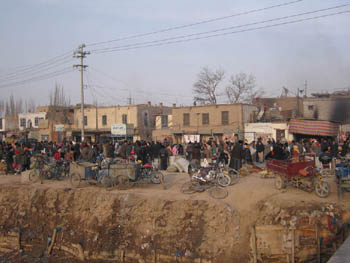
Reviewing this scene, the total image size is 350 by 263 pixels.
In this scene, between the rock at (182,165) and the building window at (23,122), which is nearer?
the rock at (182,165)

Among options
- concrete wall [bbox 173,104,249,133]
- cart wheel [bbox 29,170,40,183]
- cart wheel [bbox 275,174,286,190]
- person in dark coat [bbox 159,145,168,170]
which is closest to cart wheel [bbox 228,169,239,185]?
cart wheel [bbox 275,174,286,190]

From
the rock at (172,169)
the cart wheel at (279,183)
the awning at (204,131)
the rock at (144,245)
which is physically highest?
the awning at (204,131)

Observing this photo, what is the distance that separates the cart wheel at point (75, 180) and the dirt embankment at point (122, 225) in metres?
0.49

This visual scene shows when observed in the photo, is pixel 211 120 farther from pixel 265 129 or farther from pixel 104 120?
pixel 104 120

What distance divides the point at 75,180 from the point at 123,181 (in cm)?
216

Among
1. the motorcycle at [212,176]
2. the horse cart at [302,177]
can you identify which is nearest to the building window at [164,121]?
the motorcycle at [212,176]

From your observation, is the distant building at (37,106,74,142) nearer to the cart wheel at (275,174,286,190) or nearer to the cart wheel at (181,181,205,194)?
the cart wheel at (181,181,205,194)

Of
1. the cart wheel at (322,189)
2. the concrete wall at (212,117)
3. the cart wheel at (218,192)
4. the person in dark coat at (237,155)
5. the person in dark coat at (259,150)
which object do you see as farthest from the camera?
the concrete wall at (212,117)

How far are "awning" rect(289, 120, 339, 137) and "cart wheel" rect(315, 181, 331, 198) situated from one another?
17365 mm

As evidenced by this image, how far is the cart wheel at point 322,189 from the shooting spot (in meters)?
11.0

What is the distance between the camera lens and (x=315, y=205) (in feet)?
34.7

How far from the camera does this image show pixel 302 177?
11.5 metres

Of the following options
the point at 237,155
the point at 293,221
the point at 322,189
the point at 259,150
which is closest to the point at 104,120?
the point at 259,150

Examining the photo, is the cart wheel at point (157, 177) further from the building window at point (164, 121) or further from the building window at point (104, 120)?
the building window at point (104, 120)
